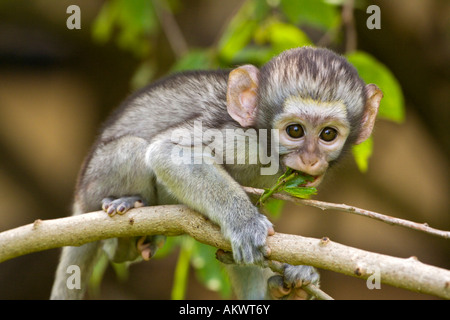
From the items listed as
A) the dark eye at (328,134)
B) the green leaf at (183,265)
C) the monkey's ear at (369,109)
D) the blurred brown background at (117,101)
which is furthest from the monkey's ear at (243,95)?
the blurred brown background at (117,101)

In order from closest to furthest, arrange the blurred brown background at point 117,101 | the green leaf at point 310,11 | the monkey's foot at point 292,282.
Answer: the monkey's foot at point 292,282
the green leaf at point 310,11
the blurred brown background at point 117,101

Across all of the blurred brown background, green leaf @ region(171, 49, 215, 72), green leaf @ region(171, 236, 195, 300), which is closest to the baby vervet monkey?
green leaf @ region(171, 236, 195, 300)

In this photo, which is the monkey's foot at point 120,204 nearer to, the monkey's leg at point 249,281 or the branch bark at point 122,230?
the branch bark at point 122,230

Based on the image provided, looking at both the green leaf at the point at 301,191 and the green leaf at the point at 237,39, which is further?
the green leaf at the point at 237,39

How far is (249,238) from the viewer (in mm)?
3439

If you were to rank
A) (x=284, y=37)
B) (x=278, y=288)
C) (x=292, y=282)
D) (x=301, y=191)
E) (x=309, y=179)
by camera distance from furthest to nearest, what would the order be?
(x=284, y=37)
(x=278, y=288)
(x=292, y=282)
(x=309, y=179)
(x=301, y=191)

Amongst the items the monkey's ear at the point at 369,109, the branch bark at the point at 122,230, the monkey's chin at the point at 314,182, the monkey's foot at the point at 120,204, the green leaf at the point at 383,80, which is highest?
the green leaf at the point at 383,80

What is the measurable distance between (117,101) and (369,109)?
6.26 m

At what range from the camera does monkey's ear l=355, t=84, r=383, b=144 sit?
405 centimetres

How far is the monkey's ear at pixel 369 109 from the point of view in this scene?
4.05m

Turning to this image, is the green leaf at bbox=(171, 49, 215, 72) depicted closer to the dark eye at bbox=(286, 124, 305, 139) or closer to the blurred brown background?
the dark eye at bbox=(286, 124, 305, 139)

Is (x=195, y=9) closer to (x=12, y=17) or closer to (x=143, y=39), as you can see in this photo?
(x=143, y=39)

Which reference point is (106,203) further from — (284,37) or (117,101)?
(117,101)

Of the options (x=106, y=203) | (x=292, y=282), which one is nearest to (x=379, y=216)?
(x=292, y=282)
